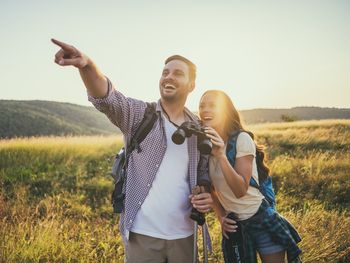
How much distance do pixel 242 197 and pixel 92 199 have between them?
6.02m

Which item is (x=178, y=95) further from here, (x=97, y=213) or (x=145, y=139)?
(x=97, y=213)

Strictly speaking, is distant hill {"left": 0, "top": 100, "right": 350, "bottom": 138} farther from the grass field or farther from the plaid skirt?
the plaid skirt

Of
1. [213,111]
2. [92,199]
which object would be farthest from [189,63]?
[92,199]

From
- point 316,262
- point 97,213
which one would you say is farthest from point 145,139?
point 97,213

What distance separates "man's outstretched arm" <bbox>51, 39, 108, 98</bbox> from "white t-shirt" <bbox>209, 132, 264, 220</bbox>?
1.16 meters

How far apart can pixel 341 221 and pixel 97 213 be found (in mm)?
4765

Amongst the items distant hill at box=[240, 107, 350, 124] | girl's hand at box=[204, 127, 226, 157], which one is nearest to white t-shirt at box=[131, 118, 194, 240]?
girl's hand at box=[204, 127, 226, 157]

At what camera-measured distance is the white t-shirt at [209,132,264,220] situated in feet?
8.50

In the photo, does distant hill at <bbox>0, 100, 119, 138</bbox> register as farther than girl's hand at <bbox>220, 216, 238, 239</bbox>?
Yes

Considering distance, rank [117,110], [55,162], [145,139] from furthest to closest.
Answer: [55,162], [145,139], [117,110]

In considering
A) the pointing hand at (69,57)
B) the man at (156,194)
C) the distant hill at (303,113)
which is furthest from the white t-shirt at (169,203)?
the distant hill at (303,113)

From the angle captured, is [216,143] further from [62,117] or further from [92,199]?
[62,117]

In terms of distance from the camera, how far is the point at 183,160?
8.39ft

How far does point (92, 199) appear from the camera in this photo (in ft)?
26.0
